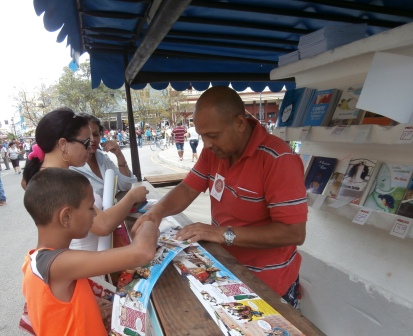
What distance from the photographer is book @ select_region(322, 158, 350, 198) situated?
2268 millimetres

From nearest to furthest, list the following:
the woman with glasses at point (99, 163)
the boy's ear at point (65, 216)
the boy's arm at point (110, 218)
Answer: the boy's ear at point (65, 216) → the boy's arm at point (110, 218) → the woman with glasses at point (99, 163)

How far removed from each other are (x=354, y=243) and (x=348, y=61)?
1408 millimetres

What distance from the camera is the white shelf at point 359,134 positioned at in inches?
65.9

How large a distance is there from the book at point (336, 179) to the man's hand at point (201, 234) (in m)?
1.25

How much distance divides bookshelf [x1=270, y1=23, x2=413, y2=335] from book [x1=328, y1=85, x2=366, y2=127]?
8 centimetres

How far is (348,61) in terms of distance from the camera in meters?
2.20

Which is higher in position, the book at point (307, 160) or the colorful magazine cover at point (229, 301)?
the colorful magazine cover at point (229, 301)

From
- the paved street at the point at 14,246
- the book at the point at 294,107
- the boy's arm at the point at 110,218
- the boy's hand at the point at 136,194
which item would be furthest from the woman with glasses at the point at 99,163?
the paved street at the point at 14,246

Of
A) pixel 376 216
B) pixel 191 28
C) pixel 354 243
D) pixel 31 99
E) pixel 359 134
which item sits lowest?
pixel 31 99

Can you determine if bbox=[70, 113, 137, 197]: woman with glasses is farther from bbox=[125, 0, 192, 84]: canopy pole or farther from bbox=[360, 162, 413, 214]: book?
bbox=[360, 162, 413, 214]: book

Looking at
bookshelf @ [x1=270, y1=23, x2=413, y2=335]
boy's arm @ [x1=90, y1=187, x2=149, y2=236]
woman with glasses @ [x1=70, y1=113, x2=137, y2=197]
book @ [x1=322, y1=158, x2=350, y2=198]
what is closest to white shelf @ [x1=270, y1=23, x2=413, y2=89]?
bookshelf @ [x1=270, y1=23, x2=413, y2=335]

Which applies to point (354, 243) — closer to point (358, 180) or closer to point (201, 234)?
point (358, 180)

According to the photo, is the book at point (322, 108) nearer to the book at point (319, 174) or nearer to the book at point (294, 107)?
the book at point (294, 107)

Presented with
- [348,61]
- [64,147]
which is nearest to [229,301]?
[64,147]
